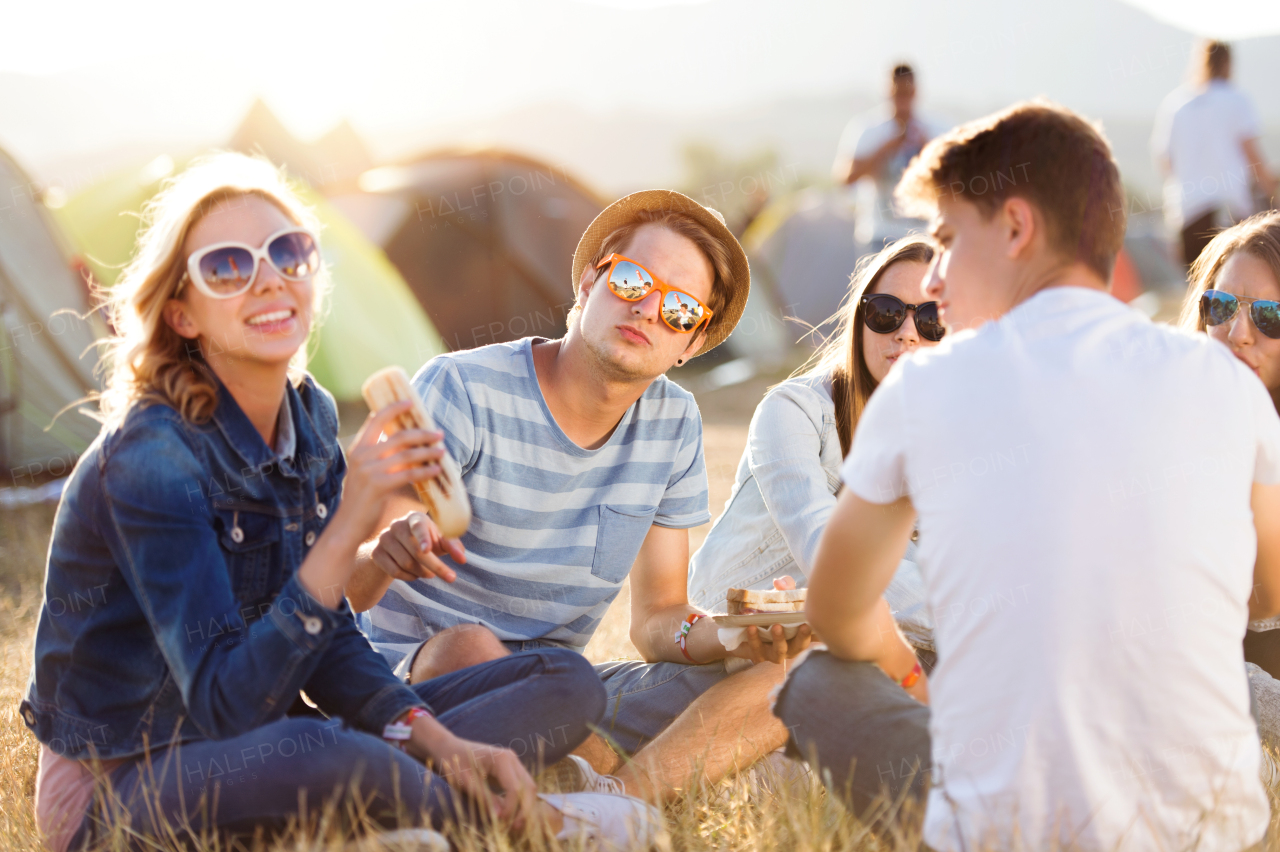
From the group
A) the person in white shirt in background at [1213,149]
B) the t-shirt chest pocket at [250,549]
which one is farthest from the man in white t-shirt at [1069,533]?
the person in white shirt in background at [1213,149]

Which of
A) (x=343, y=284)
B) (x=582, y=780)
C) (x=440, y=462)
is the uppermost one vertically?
(x=440, y=462)

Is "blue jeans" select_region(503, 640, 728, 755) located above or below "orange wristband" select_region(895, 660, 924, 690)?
below

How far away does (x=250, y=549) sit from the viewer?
204 cm

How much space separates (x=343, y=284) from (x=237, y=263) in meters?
6.72

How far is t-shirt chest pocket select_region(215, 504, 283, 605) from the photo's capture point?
6.56 feet

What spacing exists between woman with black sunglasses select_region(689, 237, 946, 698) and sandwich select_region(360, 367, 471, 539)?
37.8 inches

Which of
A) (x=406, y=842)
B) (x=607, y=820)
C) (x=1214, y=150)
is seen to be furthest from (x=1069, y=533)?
(x=1214, y=150)

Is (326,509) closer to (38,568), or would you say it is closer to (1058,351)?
(1058,351)

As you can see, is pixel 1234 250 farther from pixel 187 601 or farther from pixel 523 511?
pixel 187 601

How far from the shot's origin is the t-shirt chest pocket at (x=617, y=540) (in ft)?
9.20

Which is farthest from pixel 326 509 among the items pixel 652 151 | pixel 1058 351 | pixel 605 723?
pixel 652 151

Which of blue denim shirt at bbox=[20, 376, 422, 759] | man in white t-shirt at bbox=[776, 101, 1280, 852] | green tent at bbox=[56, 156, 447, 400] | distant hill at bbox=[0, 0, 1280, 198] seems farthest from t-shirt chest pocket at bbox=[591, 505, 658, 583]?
distant hill at bbox=[0, 0, 1280, 198]

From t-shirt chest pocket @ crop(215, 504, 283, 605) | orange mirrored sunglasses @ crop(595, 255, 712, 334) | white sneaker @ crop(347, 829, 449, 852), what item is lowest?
white sneaker @ crop(347, 829, 449, 852)

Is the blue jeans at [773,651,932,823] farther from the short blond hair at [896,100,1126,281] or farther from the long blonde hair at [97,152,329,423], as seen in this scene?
the long blonde hair at [97,152,329,423]
